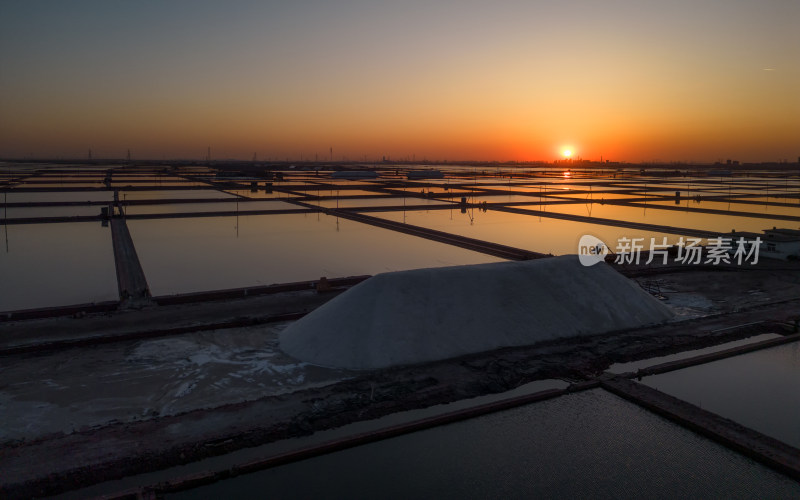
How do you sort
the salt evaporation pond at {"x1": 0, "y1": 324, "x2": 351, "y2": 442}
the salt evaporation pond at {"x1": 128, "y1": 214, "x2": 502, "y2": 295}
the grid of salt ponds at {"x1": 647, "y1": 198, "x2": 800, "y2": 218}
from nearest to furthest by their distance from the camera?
1. the salt evaporation pond at {"x1": 0, "y1": 324, "x2": 351, "y2": 442}
2. the salt evaporation pond at {"x1": 128, "y1": 214, "x2": 502, "y2": 295}
3. the grid of salt ponds at {"x1": 647, "y1": 198, "x2": 800, "y2": 218}

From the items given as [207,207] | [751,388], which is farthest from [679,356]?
[207,207]

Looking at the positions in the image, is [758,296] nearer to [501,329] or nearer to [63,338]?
[501,329]

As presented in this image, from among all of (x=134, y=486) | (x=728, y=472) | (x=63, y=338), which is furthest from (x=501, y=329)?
(x=63, y=338)

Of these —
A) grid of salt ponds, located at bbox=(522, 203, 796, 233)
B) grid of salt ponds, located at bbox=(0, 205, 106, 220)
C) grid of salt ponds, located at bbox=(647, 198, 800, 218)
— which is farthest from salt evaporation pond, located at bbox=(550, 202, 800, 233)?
grid of salt ponds, located at bbox=(0, 205, 106, 220)

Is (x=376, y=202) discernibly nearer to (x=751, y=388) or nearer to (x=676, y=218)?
(x=676, y=218)

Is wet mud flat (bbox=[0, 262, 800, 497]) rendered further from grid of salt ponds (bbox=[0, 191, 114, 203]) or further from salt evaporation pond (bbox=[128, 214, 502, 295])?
grid of salt ponds (bbox=[0, 191, 114, 203])

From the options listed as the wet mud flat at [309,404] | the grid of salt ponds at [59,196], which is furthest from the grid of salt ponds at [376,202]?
the wet mud flat at [309,404]
